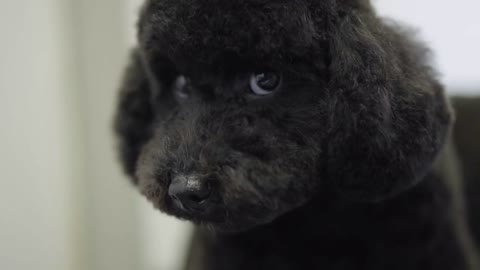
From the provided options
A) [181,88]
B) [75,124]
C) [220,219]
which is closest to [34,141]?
[75,124]

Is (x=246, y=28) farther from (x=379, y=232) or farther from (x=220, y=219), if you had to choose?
(x=379, y=232)

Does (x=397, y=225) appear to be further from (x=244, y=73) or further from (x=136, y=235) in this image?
(x=136, y=235)

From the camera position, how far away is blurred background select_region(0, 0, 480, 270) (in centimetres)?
127

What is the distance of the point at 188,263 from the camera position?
1.27m

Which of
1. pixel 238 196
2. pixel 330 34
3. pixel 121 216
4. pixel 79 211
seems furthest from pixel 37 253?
pixel 330 34

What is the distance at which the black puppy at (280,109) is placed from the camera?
2.43 feet

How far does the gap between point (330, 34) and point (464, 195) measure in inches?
28.0

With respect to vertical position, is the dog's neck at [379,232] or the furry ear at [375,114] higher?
the furry ear at [375,114]

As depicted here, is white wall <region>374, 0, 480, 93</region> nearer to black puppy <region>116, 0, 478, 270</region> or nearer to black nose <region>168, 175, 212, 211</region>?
black puppy <region>116, 0, 478, 270</region>

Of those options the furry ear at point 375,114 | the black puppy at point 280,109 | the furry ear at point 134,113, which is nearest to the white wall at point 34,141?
the furry ear at point 134,113

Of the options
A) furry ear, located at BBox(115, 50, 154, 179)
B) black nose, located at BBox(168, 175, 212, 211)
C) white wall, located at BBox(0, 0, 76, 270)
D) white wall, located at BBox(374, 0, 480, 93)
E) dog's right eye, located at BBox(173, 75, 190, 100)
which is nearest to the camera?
black nose, located at BBox(168, 175, 212, 211)

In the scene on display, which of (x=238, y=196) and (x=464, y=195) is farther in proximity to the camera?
(x=464, y=195)

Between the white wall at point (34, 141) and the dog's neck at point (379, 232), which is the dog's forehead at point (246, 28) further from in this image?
the white wall at point (34, 141)

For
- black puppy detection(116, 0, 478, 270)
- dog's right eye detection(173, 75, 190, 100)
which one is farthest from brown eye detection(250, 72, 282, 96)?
dog's right eye detection(173, 75, 190, 100)
